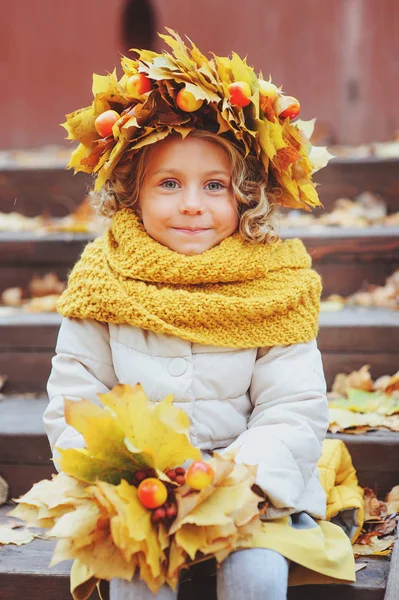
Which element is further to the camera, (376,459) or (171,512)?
(376,459)

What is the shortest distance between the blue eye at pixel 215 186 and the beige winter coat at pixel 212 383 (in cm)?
41

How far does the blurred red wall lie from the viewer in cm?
478

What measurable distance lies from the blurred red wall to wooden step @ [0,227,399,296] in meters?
1.68

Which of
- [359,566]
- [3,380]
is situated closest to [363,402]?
[359,566]

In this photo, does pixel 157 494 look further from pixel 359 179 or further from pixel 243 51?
pixel 243 51

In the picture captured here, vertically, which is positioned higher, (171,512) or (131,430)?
(131,430)

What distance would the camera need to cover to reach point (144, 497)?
1.52 m

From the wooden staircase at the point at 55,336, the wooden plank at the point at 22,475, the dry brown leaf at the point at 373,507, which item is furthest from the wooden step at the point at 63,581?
the wooden plank at the point at 22,475

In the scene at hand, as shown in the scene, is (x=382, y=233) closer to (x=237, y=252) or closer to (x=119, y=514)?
(x=237, y=252)

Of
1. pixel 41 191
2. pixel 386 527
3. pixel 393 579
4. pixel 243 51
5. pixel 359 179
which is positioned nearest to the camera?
pixel 393 579

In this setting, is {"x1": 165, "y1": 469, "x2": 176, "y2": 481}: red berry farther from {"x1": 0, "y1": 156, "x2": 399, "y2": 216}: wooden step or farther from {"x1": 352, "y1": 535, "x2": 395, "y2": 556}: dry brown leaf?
{"x1": 0, "y1": 156, "x2": 399, "y2": 216}: wooden step

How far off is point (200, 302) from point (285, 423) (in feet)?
1.24

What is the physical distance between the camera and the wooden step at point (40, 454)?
95.2 inches

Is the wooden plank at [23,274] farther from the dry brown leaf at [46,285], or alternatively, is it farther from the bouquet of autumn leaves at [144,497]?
the bouquet of autumn leaves at [144,497]
